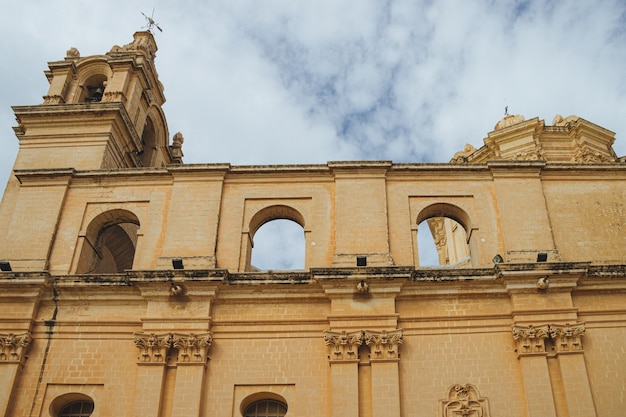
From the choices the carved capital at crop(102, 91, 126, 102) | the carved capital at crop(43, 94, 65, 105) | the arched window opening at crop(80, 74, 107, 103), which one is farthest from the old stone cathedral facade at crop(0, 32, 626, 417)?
the arched window opening at crop(80, 74, 107, 103)

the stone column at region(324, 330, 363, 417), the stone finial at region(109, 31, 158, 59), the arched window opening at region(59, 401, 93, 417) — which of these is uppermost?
the stone finial at region(109, 31, 158, 59)

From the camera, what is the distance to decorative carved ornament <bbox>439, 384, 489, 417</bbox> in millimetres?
14945

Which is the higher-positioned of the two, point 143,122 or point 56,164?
point 143,122

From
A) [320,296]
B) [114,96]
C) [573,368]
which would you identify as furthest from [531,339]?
[114,96]

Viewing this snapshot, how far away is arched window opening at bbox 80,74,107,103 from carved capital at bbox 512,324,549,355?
1623 cm

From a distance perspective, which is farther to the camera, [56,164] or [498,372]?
[56,164]

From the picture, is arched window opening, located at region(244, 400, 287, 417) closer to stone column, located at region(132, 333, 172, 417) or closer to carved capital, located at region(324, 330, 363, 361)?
carved capital, located at region(324, 330, 363, 361)

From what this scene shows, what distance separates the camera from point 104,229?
19.1m

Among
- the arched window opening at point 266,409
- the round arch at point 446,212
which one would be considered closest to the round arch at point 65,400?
the arched window opening at point 266,409

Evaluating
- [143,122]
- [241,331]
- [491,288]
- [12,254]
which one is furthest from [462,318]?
[143,122]

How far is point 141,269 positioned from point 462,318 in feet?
27.3

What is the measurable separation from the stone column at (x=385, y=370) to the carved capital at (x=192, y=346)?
3.85 metres

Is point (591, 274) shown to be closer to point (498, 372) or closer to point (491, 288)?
point (491, 288)

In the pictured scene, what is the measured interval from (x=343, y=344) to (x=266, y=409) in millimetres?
2475
